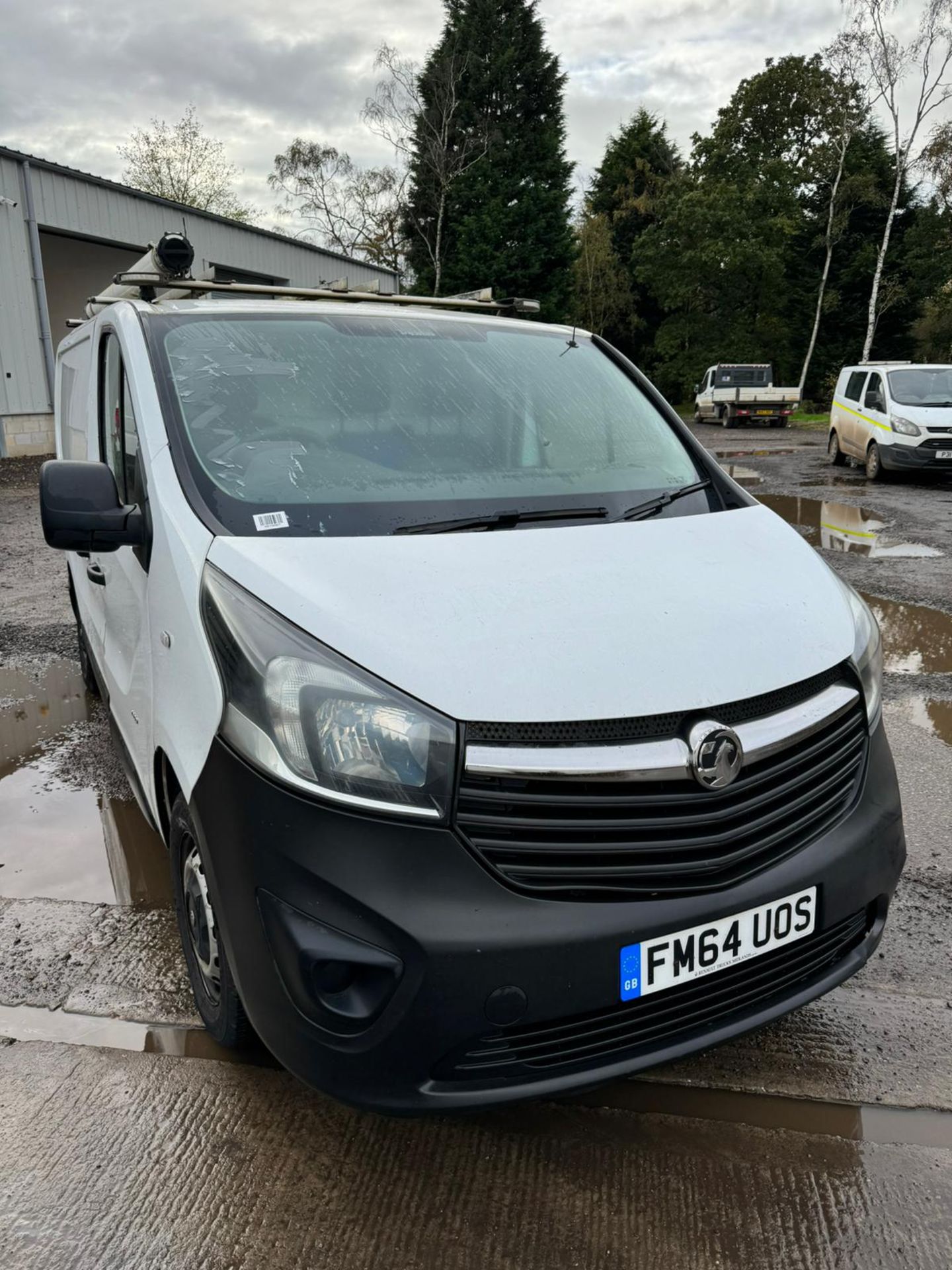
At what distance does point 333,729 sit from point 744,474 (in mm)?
14755

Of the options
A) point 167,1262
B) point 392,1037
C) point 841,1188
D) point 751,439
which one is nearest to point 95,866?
point 167,1262

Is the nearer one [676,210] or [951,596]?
[951,596]

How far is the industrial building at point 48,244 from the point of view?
18.0m

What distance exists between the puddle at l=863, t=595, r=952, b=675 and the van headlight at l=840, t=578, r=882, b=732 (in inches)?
111

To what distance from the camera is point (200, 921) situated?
2.29m

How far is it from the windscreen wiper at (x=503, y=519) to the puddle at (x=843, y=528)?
251 inches

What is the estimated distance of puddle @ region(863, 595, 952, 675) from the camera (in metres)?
5.53

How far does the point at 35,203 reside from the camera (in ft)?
60.4

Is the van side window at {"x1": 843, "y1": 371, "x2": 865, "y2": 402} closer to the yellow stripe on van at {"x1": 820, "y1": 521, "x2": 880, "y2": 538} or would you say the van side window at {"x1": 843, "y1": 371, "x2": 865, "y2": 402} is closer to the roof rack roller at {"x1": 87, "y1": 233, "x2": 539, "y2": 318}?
the yellow stripe on van at {"x1": 820, "y1": 521, "x2": 880, "y2": 538}

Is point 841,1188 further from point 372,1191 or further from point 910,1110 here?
point 372,1191

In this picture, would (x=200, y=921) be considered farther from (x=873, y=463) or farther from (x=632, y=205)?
(x=632, y=205)

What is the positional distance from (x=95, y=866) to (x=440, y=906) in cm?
218

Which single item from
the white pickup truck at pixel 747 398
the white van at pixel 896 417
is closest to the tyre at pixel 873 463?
the white van at pixel 896 417

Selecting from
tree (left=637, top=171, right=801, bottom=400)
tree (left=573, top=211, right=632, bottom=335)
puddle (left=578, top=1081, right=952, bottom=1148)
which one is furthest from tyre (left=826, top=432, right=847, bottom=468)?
tree (left=573, top=211, right=632, bottom=335)
